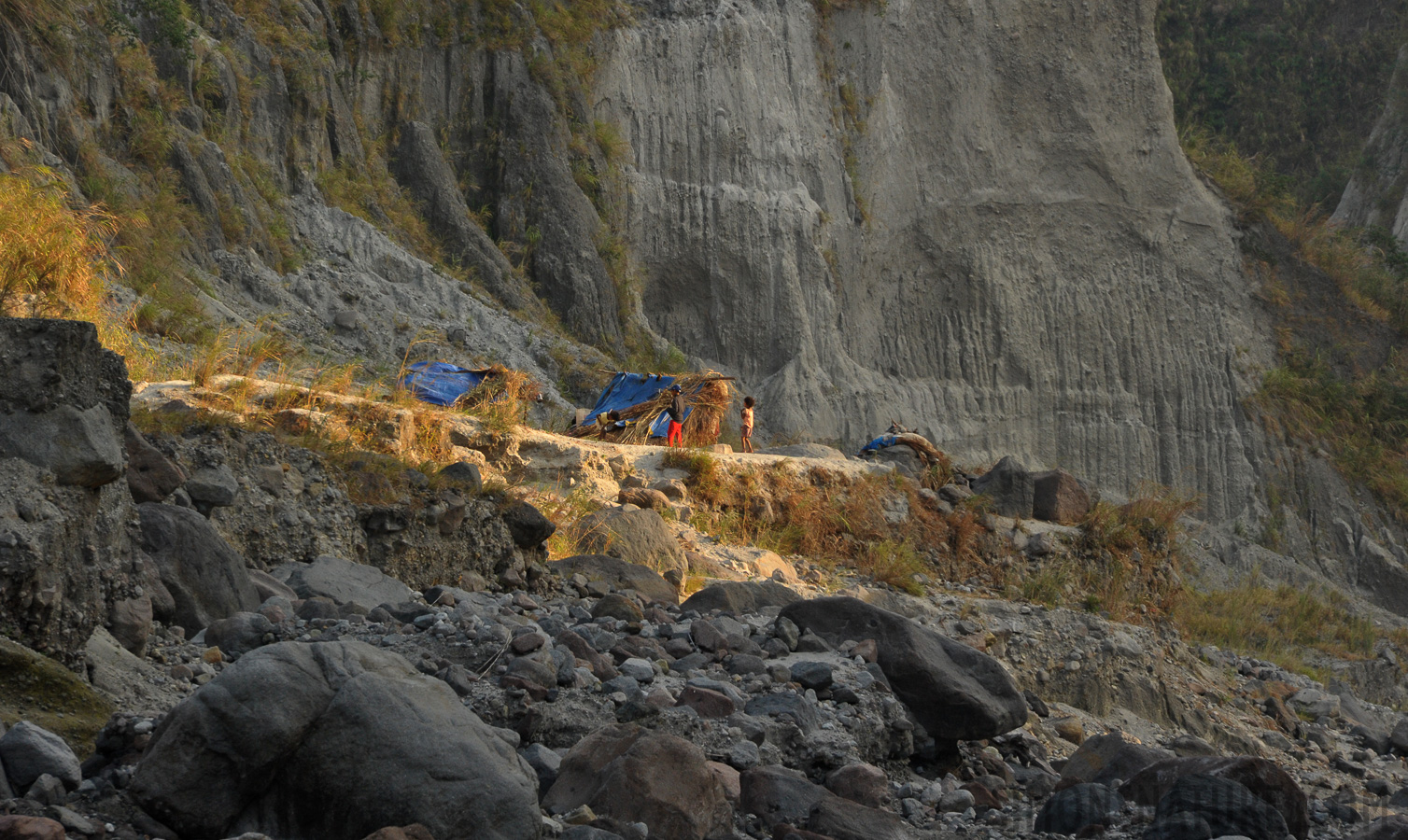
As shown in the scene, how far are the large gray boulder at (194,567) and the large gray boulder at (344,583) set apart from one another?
415mm

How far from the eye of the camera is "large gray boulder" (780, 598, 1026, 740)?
4855 mm

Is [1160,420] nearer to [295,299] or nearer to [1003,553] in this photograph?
[1003,553]

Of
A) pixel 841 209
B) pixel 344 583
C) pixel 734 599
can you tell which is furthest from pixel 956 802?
pixel 841 209

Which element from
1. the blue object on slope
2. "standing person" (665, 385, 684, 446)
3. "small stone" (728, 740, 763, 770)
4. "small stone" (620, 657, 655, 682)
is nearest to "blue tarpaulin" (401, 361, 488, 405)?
"standing person" (665, 385, 684, 446)

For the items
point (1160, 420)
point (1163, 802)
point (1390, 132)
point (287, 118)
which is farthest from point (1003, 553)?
point (1390, 132)

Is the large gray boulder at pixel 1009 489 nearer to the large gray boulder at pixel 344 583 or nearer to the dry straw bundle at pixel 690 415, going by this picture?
the dry straw bundle at pixel 690 415

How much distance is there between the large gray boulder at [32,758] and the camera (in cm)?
253

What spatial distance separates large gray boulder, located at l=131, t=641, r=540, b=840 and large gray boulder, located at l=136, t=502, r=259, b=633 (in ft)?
5.08

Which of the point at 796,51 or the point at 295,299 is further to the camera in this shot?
the point at 796,51

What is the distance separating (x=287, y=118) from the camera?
17.2m

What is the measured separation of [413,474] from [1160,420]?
891 inches

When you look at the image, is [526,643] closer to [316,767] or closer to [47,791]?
[316,767]

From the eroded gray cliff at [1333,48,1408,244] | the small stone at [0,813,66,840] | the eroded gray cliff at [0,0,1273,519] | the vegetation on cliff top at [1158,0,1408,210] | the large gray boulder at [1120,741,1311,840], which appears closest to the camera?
the small stone at [0,813,66,840]

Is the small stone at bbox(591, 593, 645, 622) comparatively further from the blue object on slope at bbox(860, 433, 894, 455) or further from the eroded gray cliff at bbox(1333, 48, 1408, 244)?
the eroded gray cliff at bbox(1333, 48, 1408, 244)
